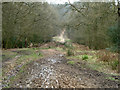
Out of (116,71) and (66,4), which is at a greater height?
(66,4)

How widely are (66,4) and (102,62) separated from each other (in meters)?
5.92

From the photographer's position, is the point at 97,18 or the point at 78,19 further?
the point at 78,19

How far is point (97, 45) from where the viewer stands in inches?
604

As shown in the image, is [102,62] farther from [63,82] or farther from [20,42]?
[20,42]

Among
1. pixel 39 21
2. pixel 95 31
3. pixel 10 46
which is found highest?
pixel 39 21

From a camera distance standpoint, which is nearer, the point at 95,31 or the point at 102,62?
the point at 102,62

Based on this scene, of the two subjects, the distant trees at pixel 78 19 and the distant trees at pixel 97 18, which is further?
the distant trees at pixel 78 19

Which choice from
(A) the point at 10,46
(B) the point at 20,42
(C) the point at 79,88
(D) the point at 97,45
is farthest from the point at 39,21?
(C) the point at 79,88

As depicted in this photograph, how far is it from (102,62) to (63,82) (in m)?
4.21

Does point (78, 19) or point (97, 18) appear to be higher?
point (78, 19)

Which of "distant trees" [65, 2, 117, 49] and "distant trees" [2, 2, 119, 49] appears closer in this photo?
"distant trees" [65, 2, 117, 49]

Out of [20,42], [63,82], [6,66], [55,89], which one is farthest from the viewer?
[20,42]

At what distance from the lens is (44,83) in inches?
162

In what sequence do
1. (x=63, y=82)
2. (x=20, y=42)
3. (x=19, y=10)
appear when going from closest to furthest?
1. (x=63, y=82)
2. (x=19, y=10)
3. (x=20, y=42)
